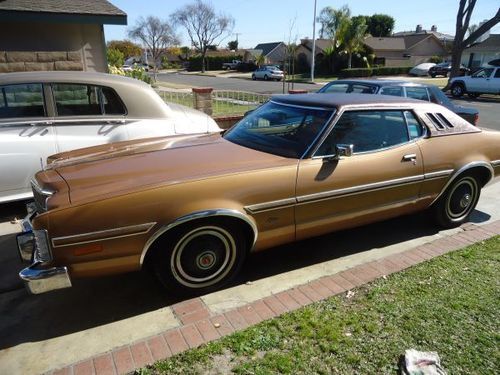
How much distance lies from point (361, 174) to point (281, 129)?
87cm

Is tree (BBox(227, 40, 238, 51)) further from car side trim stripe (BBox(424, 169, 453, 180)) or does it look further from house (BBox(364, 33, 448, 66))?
car side trim stripe (BBox(424, 169, 453, 180))

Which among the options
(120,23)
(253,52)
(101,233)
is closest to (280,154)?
(101,233)

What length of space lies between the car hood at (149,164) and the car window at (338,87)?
504cm

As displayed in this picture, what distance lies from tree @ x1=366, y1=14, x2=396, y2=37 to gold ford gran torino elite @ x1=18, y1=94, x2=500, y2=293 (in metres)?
71.8

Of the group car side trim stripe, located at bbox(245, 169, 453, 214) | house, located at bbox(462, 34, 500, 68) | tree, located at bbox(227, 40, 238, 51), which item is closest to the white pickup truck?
car side trim stripe, located at bbox(245, 169, 453, 214)

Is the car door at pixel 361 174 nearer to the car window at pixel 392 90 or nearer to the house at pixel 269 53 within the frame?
the car window at pixel 392 90

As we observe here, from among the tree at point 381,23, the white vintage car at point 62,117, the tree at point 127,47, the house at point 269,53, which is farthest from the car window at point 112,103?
the tree at point 381,23

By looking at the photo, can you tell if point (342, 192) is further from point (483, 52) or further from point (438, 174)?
point (483, 52)

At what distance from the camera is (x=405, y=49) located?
5553 centimetres

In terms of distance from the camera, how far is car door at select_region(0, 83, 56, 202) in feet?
15.2

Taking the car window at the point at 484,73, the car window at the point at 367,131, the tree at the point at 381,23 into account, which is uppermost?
the tree at the point at 381,23

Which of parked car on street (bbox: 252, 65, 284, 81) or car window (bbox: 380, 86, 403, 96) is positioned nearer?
car window (bbox: 380, 86, 403, 96)

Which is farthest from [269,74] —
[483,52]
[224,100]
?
[224,100]

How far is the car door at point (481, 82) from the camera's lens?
2128cm
